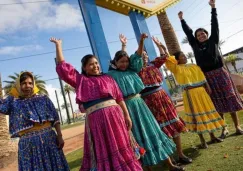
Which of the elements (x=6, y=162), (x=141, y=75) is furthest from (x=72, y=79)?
(x=6, y=162)

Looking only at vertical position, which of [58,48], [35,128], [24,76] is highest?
[58,48]

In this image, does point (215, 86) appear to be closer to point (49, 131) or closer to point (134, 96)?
point (134, 96)

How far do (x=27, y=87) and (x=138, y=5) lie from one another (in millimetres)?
3665

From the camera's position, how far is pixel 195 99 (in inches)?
167

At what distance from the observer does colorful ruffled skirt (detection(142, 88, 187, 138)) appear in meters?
3.54

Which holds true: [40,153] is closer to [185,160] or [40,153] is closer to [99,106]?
[99,106]

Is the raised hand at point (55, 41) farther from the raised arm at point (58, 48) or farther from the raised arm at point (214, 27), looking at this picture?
the raised arm at point (214, 27)

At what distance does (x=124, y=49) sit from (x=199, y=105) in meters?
1.73

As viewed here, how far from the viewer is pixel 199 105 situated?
13.8 feet

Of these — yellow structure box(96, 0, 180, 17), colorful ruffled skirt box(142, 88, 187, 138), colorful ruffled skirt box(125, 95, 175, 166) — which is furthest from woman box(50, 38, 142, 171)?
yellow structure box(96, 0, 180, 17)

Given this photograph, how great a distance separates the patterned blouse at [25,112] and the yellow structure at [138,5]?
9.97ft

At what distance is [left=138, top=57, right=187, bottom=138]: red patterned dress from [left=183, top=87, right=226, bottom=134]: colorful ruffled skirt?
66 cm

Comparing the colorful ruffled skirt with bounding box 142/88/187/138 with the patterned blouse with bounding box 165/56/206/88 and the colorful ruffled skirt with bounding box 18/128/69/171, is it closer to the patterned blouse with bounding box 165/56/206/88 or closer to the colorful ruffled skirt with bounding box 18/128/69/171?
the patterned blouse with bounding box 165/56/206/88

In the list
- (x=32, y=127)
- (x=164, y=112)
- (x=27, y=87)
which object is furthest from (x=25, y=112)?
(x=164, y=112)
